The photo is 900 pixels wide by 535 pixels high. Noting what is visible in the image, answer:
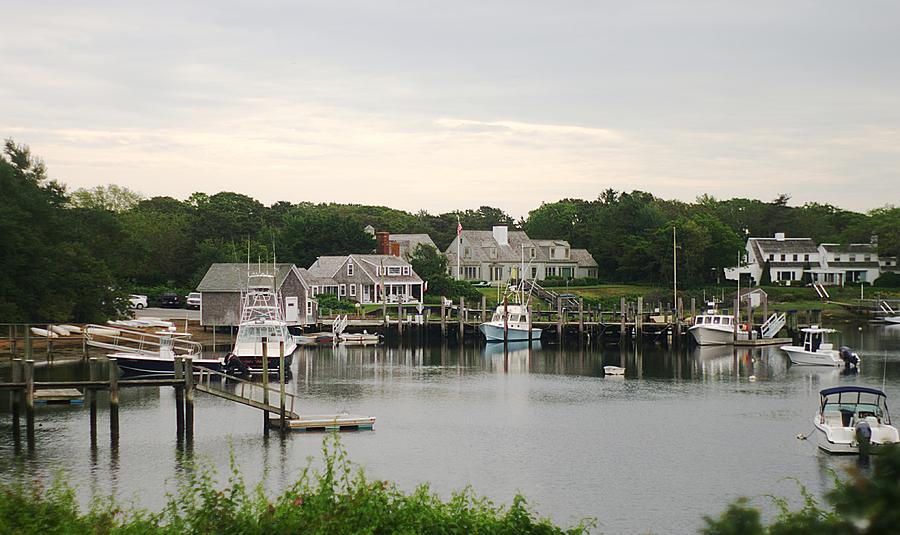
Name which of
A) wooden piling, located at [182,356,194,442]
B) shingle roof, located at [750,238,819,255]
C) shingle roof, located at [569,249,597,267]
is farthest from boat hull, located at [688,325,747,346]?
wooden piling, located at [182,356,194,442]

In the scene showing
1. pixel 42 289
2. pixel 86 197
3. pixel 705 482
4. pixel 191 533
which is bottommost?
pixel 705 482

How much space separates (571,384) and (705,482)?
936 inches

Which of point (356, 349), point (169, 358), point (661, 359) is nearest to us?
point (169, 358)

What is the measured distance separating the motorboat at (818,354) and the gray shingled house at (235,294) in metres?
38.1

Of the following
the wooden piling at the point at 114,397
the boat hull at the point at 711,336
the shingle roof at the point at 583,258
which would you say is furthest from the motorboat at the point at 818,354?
the shingle roof at the point at 583,258

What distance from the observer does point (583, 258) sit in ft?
392

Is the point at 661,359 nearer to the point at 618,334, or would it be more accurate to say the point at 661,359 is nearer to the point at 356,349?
the point at 618,334

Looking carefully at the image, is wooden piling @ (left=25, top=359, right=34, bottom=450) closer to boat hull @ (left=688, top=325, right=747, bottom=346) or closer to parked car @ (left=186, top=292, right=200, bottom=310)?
boat hull @ (left=688, top=325, right=747, bottom=346)

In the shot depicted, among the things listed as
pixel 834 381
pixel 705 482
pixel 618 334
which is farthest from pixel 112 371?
pixel 618 334

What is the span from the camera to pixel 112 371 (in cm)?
3294

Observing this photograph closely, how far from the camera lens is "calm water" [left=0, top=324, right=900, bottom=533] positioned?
29938mm

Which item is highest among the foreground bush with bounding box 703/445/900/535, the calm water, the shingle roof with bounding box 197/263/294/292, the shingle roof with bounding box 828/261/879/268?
the shingle roof with bounding box 828/261/879/268

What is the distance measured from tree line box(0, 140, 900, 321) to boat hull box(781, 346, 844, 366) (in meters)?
41.6

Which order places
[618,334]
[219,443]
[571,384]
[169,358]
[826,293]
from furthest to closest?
1. [826,293]
2. [618,334]
3. [571,384]
4. [169,358]
5. [219,443]
